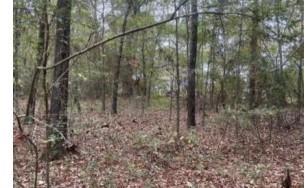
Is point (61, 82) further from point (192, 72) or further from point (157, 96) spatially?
point (157, 96)

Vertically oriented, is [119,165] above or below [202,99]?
below

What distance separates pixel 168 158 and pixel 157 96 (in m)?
5.53

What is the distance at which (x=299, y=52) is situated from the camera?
6426 millimetres

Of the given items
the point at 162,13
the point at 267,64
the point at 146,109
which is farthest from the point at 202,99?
the point at 267,64

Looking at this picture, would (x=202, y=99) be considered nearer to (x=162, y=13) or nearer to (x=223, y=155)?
(x=162, y=13)

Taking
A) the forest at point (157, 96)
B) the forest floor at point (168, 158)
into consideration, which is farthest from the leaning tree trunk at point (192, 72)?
the forest floor at point (168, 158)

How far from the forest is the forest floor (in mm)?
17

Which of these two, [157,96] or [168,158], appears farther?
[157,96]

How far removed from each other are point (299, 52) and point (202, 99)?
11.3 ft

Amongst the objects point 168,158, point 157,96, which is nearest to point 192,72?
point 157,96

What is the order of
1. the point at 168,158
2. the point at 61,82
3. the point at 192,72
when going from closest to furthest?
the point at 61,82, the point at 168,158, the point at 192,72

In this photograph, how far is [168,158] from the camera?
188 inches

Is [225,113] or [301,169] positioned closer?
[301,169]

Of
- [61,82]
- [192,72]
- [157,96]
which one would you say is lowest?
[157,96]
